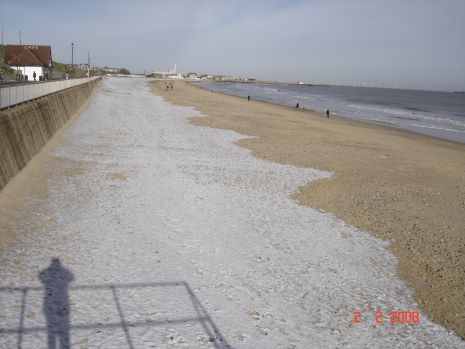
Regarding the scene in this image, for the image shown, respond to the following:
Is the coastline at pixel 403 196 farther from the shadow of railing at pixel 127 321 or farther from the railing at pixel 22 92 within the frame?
the railing at pixel 22 92

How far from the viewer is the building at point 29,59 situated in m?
62.5

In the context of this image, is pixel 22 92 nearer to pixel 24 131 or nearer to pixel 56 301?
pixel 24 131

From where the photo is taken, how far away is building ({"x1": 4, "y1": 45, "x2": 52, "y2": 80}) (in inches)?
2460

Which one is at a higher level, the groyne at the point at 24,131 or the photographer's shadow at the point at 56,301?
the groyne at the point at 24,131

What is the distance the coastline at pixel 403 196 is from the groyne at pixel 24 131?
8.04 metres

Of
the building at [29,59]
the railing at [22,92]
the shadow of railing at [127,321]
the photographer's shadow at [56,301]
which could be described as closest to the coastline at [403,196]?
the shadow of railing at [127,321]

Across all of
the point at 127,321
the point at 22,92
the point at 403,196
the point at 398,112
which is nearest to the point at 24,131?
the point at 22,92

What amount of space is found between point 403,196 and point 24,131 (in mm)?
12213

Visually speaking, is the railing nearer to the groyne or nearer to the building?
the groyne

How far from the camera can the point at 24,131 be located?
1288cm

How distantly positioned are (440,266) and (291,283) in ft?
10.6

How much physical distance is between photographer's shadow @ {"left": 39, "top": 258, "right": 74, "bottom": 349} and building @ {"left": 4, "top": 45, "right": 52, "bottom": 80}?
61782 millimetres

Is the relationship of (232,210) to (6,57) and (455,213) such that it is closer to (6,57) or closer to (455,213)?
(455,213)

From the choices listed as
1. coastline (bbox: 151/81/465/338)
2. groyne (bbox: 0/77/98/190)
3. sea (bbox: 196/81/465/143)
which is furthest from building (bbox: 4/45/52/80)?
coastline (bbox: 151/81/465/338)
